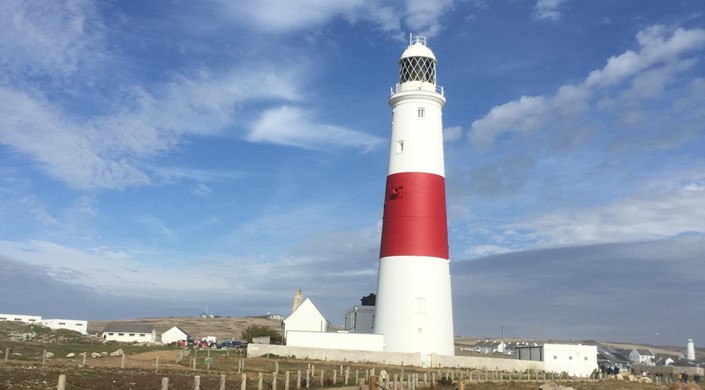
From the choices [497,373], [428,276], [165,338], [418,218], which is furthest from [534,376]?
[165,338]

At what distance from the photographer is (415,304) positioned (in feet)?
138

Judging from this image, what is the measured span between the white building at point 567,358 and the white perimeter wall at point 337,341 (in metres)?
18.5

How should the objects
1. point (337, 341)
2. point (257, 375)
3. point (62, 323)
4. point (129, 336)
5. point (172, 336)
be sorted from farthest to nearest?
point (62, 323), point (129, 336), point (172, 336), point (337, 341), point (257, 375)

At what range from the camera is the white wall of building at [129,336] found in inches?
3595

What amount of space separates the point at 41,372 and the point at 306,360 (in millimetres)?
18749

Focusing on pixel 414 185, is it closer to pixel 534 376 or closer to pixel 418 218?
pixel 418 218

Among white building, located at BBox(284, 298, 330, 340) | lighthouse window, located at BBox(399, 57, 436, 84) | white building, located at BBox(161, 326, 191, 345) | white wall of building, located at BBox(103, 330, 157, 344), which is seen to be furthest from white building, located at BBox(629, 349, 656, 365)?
lighthouse window, located at BBox(399, 57, 436, 84)

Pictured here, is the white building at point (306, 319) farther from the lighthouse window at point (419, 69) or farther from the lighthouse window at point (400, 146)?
the lighthouse window at point (419, 69)

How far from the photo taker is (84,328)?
374 ft

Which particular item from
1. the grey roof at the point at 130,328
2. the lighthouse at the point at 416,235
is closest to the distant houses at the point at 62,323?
the grey roof at the point at 130,328

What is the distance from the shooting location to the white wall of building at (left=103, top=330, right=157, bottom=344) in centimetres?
9131

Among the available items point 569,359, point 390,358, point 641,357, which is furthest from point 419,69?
point 641,357

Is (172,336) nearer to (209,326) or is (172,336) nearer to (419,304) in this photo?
(209,326)

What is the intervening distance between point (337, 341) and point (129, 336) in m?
56.4
